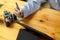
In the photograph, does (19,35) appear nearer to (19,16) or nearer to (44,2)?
(19,16)

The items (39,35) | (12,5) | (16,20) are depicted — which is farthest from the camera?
(12,5)

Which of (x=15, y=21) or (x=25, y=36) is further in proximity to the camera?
(x=15, y=21)

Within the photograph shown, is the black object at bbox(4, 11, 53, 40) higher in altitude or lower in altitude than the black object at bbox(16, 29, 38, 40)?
higher

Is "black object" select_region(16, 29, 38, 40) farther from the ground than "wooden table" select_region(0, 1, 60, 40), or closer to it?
closer to it

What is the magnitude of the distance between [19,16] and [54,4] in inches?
16.0

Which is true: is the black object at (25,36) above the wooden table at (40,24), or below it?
below

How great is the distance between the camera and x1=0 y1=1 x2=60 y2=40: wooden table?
3.28ft

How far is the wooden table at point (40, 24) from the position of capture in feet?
3.28

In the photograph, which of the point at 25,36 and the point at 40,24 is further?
the point at 40,24

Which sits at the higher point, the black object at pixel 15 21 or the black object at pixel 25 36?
the black object at pixel 15 21

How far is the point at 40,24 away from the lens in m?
1.08

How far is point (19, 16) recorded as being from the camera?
1139 mm

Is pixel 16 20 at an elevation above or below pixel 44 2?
below

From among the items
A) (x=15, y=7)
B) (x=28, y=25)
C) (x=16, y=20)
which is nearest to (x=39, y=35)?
(x=28, y=25)
